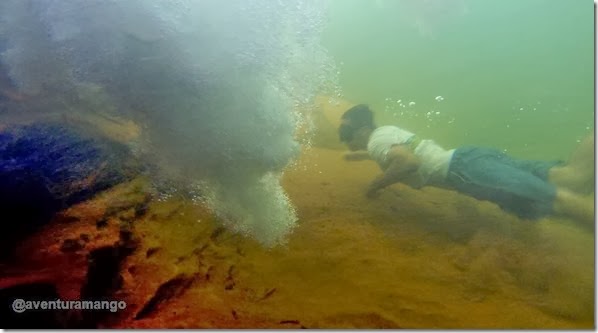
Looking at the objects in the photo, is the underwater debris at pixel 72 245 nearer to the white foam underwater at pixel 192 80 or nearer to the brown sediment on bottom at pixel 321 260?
the brown sediment on bottom at pixel 321 260

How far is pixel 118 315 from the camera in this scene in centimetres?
225

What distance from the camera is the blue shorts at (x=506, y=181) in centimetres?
223

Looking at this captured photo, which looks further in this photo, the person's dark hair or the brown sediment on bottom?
the person's dark hair

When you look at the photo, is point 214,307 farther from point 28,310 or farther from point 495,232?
point 495,232

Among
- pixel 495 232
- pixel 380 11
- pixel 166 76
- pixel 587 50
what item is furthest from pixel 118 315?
pixel 587 50

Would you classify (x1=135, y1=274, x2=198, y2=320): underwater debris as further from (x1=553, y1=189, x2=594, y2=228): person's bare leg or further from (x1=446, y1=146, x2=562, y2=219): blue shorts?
(x1=553, y1=189, x2=594, y2=228): person's bare leg

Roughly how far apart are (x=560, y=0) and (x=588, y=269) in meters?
1.71

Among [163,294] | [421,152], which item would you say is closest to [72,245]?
[163,294]

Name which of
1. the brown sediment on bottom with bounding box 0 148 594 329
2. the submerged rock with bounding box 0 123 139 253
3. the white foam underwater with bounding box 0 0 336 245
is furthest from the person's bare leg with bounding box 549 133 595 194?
the submerged rock with bounding box 0 123 139 253

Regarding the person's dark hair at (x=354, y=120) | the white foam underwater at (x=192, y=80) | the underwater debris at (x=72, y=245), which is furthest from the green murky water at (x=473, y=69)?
the underwater debris at (x=72, y=245)

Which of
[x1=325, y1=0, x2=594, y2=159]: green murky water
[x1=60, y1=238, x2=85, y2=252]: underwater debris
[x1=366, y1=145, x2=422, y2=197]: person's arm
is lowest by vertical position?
[x1=60, y1=238, x2=85, y2=252]: underwater debris

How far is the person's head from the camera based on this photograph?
2312mm

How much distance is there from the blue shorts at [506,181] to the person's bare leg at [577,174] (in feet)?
0.14

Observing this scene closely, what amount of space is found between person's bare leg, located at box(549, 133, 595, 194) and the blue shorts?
0.04 meters
